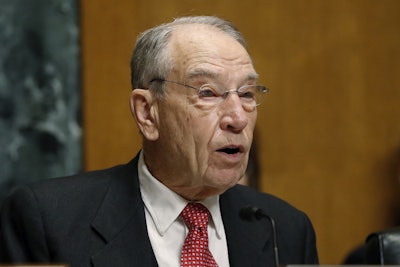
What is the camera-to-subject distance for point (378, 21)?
5.52 meters

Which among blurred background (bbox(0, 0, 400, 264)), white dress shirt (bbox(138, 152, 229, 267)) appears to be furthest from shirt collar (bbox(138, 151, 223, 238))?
blurred background (bbox(0, 0, 400, 264))

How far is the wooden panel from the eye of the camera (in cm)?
523

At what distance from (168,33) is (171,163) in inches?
16.4

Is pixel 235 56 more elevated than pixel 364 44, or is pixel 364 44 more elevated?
pixel 235 56

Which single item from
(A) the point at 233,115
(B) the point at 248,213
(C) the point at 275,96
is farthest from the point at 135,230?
(C) the point at 275,96

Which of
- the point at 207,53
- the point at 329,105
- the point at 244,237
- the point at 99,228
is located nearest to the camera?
the point at 99,228

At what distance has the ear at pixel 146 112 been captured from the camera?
3059mm

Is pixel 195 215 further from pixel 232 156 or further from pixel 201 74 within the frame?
pixel 201 74

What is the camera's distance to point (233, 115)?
9.66ft

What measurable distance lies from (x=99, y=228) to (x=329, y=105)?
2.71 m

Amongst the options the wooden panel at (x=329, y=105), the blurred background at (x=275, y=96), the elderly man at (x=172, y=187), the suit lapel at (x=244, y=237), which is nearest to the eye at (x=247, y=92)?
the elderly man at (x=172, y=187)

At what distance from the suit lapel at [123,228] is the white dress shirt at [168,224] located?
3 cm

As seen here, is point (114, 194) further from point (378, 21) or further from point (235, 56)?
point (378, 21)

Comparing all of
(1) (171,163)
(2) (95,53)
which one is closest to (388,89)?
(2) (95,53)
